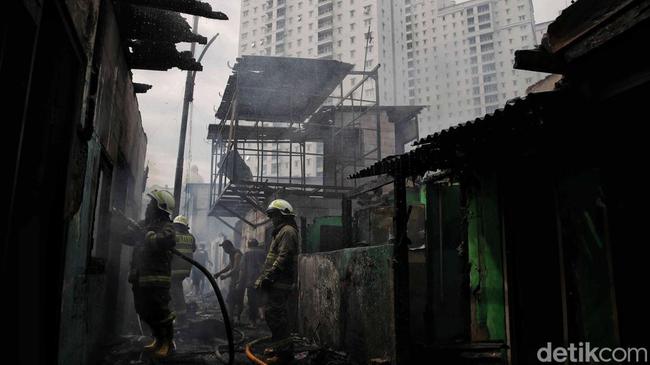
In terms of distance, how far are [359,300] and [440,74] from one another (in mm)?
77686

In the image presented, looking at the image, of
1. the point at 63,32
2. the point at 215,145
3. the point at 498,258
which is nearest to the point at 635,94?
the point at 498,258

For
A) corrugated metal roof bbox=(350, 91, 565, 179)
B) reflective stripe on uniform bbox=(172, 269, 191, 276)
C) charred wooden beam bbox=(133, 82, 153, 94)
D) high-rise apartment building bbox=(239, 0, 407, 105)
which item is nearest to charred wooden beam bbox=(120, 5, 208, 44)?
charred wooden beam bbox=(133, 82, 153, 94)

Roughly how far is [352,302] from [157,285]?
2.75 meters

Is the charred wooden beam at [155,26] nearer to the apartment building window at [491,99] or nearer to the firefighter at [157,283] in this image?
the firefighter at [157,283]

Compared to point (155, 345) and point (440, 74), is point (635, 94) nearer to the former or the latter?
point (155, 345)

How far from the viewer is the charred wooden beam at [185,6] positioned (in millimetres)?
4867

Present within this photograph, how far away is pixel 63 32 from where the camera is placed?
2475mm

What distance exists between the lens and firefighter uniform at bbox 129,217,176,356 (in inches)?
224

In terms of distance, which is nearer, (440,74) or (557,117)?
(557,117)

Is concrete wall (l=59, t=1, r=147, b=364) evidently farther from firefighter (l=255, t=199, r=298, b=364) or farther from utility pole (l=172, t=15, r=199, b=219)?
utility pole (l=172, t=15, r=199, b=219)

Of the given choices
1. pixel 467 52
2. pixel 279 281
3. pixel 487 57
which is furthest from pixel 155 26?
pixel 467 52

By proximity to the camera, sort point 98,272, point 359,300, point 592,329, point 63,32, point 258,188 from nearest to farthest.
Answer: point 63,32 → point 592,329 → point 98,272 → point 359,300 → point 258,188

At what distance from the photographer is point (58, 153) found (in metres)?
2.64

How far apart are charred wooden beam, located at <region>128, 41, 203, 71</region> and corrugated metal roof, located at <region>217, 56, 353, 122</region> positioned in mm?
4054
